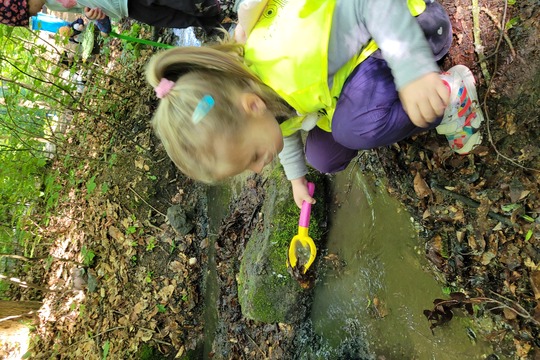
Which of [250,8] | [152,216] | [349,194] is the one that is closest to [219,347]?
[152,216]

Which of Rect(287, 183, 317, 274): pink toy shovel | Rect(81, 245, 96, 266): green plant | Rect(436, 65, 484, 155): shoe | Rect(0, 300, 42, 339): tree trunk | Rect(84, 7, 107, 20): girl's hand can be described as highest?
Rect(84, 7, 107, 20): girl's hand

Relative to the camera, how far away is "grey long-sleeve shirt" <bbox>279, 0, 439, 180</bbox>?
149 centimetres

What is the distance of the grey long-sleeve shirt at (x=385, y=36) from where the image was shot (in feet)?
4.88

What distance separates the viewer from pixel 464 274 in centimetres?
200

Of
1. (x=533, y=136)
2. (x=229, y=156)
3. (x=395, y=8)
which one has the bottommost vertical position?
(x=533, y=136)

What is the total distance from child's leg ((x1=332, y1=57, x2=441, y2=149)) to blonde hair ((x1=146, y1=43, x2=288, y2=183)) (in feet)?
1.10

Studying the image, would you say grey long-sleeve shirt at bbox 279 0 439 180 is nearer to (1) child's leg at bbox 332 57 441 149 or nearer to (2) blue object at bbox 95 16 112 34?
(1) child's leg at bbox 332 57 441 149

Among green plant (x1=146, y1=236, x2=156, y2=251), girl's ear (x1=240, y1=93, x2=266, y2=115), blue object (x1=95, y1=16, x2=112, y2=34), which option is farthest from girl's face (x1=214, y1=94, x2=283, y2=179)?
green plant (x1=146, y1=236, x2=156, y2=251)

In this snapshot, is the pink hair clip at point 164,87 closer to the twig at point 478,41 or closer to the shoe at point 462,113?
the shoe at point 462,113

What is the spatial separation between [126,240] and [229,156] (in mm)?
2840

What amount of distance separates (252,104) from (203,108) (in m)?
0.22

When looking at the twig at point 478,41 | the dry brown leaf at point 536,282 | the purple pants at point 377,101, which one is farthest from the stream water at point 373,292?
the twig at point 478,41

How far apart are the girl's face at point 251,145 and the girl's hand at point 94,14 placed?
2154 millimetres

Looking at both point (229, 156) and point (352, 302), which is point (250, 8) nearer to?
point (229, 156)
